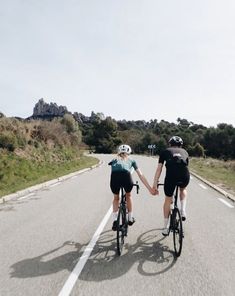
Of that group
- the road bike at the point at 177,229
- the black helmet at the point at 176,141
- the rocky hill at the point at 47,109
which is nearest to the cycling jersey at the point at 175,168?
the road bike at the point at 177,229

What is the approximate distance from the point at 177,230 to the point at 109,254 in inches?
49.6

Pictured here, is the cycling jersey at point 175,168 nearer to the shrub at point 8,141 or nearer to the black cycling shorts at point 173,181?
the black cycling shorts at point 173,181

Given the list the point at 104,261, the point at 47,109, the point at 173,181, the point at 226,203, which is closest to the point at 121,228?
the point at 104,261

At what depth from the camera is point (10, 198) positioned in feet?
41.5

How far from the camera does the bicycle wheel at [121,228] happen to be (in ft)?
20.5

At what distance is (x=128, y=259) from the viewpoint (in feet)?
19.9

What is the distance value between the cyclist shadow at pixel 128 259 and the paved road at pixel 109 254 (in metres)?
0.01

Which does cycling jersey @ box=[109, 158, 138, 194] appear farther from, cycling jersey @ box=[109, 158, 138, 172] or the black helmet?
the black helmet

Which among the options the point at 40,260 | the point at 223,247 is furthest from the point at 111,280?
the point at 223,247

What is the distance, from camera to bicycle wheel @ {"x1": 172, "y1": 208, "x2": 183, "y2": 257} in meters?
6.17

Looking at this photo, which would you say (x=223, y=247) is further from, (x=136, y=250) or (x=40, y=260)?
(x=40, y=260)

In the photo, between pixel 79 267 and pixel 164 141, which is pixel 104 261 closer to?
pixel 79 267

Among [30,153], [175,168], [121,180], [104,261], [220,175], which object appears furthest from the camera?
[30,153]

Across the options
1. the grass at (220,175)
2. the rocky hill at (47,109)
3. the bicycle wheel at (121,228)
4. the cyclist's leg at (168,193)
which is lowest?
the grass at (220,175)
